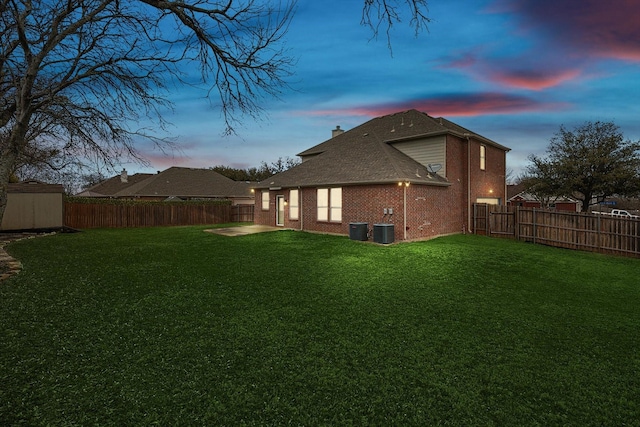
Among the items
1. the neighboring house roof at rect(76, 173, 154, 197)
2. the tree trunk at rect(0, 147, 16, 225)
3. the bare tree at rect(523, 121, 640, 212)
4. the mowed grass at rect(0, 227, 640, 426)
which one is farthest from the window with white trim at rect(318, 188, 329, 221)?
the neighboring house roof at rect(76, 173, 154, 197)

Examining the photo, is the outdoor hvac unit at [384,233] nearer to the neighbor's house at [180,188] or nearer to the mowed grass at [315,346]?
the mowed grass at [315,346]

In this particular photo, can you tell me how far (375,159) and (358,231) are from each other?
4654 millimetres

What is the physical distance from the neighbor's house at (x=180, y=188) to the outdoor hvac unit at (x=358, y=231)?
22.3 meters

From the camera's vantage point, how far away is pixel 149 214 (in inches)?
923

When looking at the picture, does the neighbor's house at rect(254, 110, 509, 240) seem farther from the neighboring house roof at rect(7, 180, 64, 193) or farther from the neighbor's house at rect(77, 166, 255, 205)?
the neighbor's house at rect(77, 166, 255, 205)

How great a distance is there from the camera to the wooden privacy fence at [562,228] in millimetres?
11672

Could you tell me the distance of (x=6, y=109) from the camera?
6.79 metres

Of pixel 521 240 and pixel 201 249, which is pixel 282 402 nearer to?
pixel 201 249

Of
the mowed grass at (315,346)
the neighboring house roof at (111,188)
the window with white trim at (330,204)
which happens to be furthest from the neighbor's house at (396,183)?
the neighboring house roof at (111,188)

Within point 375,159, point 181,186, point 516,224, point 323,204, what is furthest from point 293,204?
point 181,186

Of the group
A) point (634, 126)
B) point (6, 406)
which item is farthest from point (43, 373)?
point (634, 126)

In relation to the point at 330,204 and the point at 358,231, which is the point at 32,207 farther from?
the point at 358,231

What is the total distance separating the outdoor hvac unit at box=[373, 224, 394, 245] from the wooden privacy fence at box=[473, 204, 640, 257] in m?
6.88

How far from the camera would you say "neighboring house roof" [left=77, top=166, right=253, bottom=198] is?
3228cm
